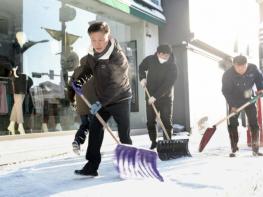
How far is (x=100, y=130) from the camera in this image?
4.21 metres

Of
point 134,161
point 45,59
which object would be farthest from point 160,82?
point 134,161

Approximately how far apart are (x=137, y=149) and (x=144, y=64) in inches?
112

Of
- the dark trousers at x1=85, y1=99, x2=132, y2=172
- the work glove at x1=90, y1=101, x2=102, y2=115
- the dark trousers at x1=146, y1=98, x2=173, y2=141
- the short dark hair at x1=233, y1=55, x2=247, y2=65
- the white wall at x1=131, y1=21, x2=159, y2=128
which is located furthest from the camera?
the white wall at x1=131, y1=21, x2=159, y2=128

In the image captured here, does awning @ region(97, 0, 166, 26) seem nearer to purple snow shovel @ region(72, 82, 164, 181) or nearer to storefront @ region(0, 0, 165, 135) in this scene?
storefront @ region(0, 0, 165, 135)

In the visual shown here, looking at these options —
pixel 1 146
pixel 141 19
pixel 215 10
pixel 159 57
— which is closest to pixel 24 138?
pixel 1 146

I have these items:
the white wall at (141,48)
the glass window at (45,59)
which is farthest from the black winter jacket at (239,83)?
the white wall at (141,48)

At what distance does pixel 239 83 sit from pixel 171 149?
1373 mm

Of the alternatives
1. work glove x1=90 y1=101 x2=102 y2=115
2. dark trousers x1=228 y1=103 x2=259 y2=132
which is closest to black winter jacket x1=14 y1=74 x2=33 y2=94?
dark trousers x1=228 y1=103 x2=259 y2=132

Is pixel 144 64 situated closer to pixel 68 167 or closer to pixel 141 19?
pixel 68 167

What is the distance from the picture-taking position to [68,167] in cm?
509

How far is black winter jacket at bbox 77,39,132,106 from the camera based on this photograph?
3957 millimetres

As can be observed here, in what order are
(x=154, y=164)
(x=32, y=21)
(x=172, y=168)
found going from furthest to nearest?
(x=32, y=21), (x=172, y=168), (x=154, y=164)

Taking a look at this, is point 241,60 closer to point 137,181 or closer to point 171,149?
point 171,149

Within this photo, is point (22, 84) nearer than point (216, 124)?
No
